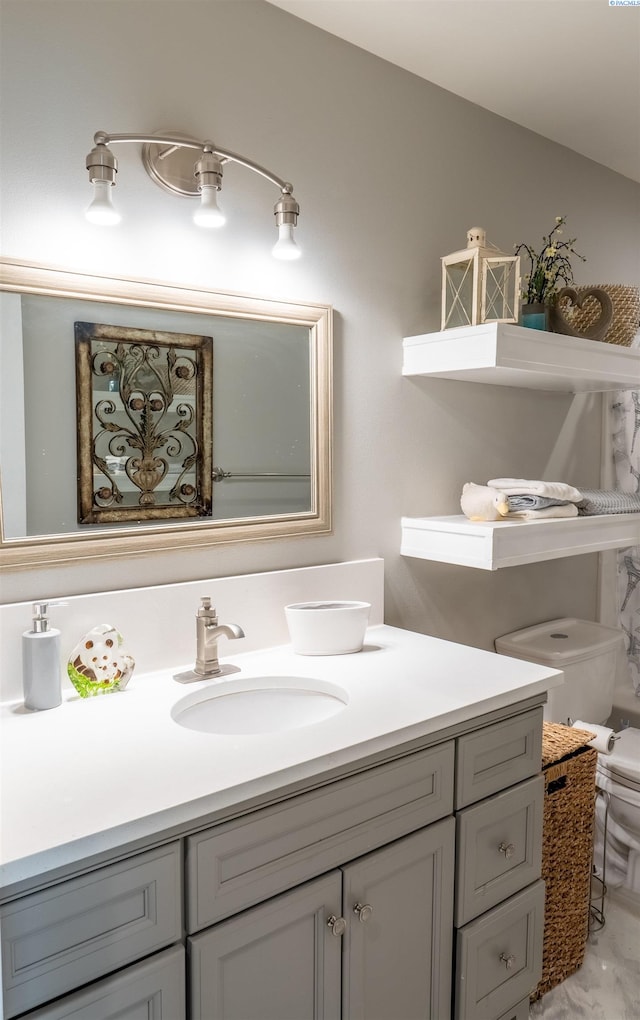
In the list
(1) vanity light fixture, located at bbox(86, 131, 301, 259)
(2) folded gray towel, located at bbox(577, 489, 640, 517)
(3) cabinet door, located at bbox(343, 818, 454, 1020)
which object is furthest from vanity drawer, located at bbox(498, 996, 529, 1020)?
(1) vanity light fixture, located at bbox(86, 131, 301, 259)

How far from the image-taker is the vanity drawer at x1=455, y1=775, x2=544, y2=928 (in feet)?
4.63

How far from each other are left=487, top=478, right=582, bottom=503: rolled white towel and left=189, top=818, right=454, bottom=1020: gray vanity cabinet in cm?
96

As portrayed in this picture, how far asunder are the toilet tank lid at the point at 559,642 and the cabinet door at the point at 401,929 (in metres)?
0.96

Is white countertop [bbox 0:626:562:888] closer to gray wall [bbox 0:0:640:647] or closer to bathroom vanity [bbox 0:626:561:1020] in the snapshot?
bathroom vanity [bbox 0:626:561:1020]

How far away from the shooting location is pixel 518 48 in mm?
1892

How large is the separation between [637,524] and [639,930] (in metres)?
1.16

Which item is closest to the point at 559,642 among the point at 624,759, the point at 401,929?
the point at 624,759

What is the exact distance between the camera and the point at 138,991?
3.18 feet

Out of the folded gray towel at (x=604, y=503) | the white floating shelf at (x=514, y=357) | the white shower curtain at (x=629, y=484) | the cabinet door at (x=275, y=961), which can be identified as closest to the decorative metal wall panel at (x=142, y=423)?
the white floating shelf at (x=514, y=357)

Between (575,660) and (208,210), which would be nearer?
(208,210)

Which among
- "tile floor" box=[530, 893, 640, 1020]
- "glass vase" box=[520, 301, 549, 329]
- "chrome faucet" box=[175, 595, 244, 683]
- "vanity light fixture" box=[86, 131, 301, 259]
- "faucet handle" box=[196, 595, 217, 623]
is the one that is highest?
"vanity light fixture" box=[86, 131, 301, 259]

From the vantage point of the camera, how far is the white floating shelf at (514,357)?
1881mm

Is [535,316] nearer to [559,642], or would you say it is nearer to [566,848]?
[559,642]

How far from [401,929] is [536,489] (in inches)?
45.0
